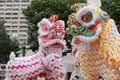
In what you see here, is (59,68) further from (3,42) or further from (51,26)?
(3,42)

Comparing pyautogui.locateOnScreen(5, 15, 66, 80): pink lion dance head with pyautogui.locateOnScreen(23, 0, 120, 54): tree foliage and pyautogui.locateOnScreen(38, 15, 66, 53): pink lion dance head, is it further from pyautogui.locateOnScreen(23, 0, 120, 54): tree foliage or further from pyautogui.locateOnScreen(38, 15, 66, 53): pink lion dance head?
pyautogui.locateOnScreen(23, 0, 120, 54): tree foliage

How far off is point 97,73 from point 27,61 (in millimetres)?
2708

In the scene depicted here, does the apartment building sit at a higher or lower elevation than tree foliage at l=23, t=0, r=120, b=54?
lower

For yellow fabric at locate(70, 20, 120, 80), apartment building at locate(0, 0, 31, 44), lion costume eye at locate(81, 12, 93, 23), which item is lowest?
apartment building at locate(0, 0, 31, 44)

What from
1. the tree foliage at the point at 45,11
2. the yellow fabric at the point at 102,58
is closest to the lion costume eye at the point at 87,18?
the yellow fabric at the point at 102,58

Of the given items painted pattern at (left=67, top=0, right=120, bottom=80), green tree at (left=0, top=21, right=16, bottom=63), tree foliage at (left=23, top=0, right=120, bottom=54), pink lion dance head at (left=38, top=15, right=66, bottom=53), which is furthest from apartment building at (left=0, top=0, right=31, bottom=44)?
painted pattern at (left=67, top=0, right=120, bottom=80)

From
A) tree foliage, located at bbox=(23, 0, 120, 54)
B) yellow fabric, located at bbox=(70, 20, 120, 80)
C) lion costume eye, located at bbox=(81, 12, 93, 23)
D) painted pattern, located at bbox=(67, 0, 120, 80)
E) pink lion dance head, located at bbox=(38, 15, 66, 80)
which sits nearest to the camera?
yellow fabric, located at bbox=(70, 20, 120, 80)

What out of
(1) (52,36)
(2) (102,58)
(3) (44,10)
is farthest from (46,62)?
(3) (44,10)

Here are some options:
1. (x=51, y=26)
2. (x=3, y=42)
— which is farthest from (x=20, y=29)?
(x=51, y=26)

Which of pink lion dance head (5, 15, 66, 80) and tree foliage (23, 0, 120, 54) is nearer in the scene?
pink lion dance head (5, 15, 66, 80)

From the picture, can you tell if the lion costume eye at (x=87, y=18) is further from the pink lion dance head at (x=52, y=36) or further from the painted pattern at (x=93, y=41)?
the pink lion dance head at (x=52, y=36)

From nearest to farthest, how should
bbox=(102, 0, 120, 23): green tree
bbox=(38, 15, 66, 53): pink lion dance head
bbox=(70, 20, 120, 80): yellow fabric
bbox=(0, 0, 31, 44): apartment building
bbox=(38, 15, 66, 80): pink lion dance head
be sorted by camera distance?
bbox=(70, 20, 120, 80): yellow fabric
bbox=(38, 15, 66, 80): pink lion dance head
bbox=(38, 15, 66, 53): pink lion dance head
bbox=(102, 0, 120, 23): green tree
bbox=(0, 0, 31, 44): apartment building

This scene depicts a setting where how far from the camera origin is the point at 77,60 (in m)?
8.16

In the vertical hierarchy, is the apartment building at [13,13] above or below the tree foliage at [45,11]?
below
